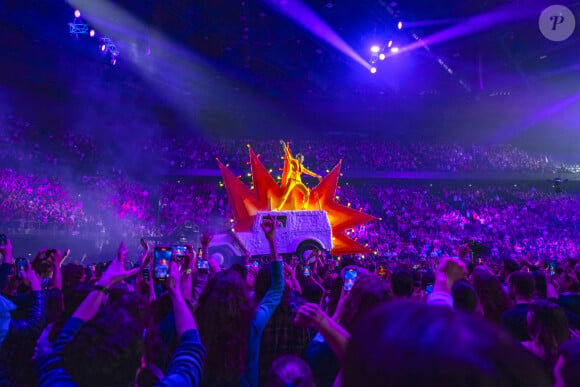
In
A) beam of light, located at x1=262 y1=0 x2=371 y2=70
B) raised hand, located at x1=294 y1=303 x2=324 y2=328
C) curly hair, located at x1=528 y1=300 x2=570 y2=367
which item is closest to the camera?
raised hand, located at x1=294 y1=303 x2=324 y2=328

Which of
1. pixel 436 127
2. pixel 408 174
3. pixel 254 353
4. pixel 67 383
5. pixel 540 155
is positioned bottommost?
pixel 254 353

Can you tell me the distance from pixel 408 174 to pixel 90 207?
21022 mm

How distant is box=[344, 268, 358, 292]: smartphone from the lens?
4.04m

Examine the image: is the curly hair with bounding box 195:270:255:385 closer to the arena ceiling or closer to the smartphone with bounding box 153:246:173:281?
the smartphone with bounding box 153:246:173:281

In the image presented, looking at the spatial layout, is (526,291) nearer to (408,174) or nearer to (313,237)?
(313,237)

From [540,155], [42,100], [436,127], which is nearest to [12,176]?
[42,100]

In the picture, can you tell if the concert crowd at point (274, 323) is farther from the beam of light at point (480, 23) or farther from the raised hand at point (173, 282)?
the beam of light at point (480, 23)

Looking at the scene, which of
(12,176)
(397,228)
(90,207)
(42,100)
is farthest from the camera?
(397,228)

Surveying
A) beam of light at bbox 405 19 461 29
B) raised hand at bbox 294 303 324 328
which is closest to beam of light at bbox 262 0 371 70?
beam of light at bbox 405 19 461 29

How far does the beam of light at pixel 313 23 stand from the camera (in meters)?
16.8

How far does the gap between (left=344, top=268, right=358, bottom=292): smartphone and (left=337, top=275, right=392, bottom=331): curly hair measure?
5.21 feet

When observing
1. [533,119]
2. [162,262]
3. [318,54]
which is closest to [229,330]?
[162,262]

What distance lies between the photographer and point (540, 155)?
3284cm

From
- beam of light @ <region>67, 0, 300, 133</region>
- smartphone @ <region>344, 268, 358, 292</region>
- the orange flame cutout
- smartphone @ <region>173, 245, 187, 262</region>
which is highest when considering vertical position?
beam of light @ <region>67, 0, 300, 133</region>
